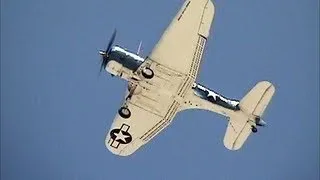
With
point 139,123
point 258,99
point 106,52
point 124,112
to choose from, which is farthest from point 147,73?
point 258,99

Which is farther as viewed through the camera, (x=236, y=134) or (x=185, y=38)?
(x=236, y=134)

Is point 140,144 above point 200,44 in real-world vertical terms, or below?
below

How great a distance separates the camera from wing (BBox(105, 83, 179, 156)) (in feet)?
24.0

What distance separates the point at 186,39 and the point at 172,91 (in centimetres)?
67

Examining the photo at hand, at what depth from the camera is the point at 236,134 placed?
24.4 feet

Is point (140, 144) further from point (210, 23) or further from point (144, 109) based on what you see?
point (210, 23)

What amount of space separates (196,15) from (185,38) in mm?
291

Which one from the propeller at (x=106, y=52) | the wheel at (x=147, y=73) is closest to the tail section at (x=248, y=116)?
the wheel at (x=147, y=73)

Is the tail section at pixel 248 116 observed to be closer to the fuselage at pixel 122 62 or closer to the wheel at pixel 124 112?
the wheel at pixel 124 112

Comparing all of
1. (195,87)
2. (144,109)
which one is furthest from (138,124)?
(195,87)

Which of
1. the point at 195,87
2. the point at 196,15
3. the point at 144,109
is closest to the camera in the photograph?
the point at 196,15

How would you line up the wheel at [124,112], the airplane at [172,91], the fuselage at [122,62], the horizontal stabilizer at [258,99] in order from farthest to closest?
1. the wheel at [124,112]
2. the horizontal stabilizer at [258,99]
3. the fuselage at [122,62]
4. the airplane at [172,91]

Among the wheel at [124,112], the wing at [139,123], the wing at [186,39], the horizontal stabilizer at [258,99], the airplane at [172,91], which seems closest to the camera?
the wing at [186,39]

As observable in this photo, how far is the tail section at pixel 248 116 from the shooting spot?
7.15 meters
